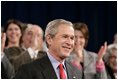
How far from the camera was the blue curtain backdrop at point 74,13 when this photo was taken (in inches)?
226

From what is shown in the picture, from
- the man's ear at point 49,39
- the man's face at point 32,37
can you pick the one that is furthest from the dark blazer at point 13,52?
the man's ear at point 49,39

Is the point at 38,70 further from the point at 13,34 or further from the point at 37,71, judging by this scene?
the point at 13,34

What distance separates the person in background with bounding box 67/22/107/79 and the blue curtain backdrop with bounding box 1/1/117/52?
2327 mm

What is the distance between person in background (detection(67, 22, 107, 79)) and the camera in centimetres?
327

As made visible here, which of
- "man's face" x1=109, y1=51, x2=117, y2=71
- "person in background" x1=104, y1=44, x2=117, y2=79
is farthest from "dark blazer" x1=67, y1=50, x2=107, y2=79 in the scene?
"man's face" x1=109, y1=51, x2=117, y2=71

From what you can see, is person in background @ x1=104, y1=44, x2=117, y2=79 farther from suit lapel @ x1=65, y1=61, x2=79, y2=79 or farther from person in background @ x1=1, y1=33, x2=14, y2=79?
suit lapel @ x1=65, y1=61, x2=79, y2=79

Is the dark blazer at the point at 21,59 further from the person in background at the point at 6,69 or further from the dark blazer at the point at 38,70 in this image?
the dark blazer at the point at 38,70

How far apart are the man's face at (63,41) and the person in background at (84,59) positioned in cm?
90

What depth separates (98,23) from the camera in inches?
245

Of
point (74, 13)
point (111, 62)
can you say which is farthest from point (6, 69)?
point (74, 13)

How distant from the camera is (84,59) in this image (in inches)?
133

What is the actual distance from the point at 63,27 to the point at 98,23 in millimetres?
3944

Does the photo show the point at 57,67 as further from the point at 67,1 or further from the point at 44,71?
the point at 67,1

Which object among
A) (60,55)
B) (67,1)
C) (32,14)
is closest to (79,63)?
(60,55)
